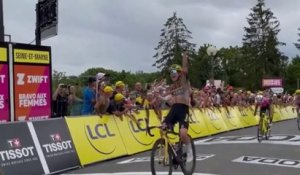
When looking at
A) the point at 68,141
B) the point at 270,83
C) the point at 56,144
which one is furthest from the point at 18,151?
the point at 270,83

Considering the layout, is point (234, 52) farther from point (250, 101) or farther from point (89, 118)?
point (89, 118)

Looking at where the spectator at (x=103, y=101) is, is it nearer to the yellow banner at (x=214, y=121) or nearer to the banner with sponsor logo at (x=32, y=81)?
the banner with sponsor logo at (x=32, y=81)

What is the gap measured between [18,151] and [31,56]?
345cm

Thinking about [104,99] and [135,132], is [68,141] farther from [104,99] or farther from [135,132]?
[135,132]

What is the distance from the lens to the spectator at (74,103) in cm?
1577

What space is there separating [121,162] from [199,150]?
2.65 meters

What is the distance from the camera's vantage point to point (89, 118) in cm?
1295

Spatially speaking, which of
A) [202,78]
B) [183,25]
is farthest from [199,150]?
[202,78]

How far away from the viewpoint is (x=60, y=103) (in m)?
15.0

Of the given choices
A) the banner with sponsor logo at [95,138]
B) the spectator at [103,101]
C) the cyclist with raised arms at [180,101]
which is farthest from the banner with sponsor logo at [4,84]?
the cyclist with raised arms at [180,101]

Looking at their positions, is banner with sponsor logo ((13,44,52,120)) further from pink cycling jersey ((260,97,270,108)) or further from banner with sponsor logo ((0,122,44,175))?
pink cycling jersey ((260,97,270,108))

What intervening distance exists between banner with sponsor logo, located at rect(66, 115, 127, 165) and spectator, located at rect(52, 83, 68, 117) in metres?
1.88

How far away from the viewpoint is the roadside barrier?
1033cm

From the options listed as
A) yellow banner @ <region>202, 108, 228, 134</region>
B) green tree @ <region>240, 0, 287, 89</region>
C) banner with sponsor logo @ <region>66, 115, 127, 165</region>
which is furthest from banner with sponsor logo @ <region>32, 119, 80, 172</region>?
green tree @ <region>240, 0, 287, 89</region>
